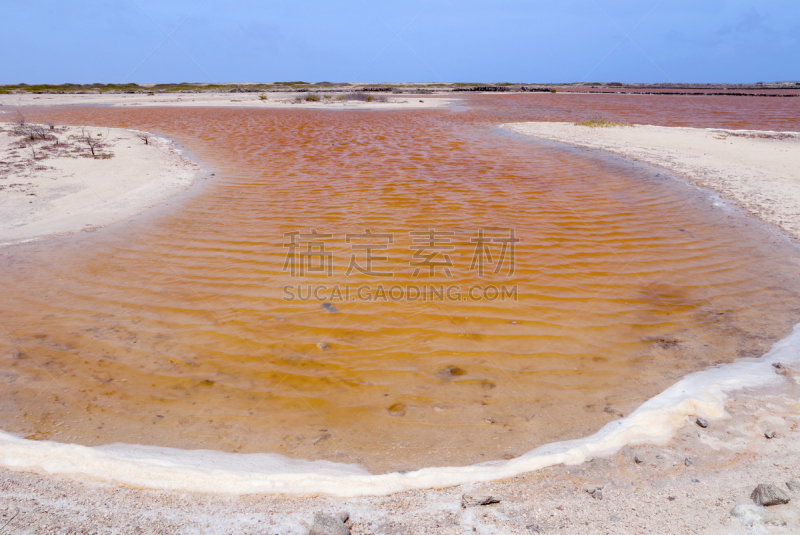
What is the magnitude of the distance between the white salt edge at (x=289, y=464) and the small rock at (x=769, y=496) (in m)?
0.53

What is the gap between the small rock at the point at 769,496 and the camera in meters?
2.04

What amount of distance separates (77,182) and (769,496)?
10.1 metres

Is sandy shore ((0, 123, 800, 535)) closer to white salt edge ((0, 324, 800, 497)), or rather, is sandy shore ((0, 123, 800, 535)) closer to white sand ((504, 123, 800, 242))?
white salt edge ((0, 324, 800, 497))

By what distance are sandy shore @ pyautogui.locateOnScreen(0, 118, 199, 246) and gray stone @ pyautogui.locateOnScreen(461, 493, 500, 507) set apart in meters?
6.38

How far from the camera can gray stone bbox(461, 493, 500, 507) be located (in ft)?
7.16

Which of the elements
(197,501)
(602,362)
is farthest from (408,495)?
(602,362)

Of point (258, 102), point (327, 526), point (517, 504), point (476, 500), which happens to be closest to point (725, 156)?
point (517, 504)

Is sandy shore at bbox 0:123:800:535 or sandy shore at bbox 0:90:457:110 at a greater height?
sandy shore at bbox 0:90:457:110

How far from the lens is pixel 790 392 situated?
9.82ft

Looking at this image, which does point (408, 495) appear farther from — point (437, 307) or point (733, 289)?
point (733, 289)

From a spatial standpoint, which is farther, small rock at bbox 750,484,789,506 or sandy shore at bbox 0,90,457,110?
sandy shore at bbox 0,90,457,110

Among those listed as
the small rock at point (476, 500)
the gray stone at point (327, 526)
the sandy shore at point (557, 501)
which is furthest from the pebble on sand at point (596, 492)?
the gray stone at point (327, 526)

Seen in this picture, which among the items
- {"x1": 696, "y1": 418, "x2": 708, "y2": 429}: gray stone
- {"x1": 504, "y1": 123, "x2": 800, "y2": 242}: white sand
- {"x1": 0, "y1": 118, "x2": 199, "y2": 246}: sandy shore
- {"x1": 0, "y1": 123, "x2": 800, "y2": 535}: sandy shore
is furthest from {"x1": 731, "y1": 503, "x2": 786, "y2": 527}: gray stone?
{"x1": 0, "y1": 118, "x2": 199, "y2": 246}: sandy shore

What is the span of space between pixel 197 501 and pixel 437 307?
2.70 metres
